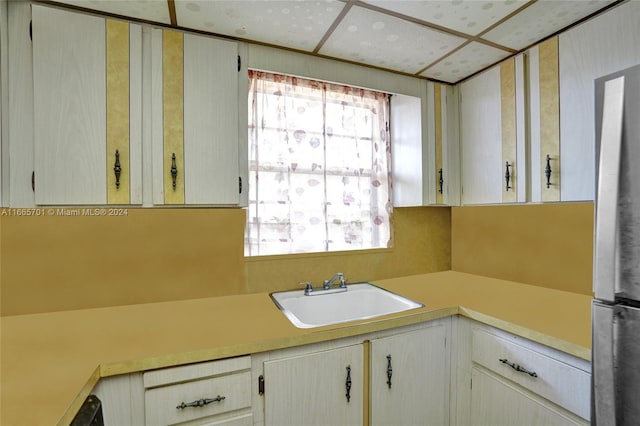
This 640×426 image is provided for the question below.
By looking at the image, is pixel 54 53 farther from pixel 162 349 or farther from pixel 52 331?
pixel 162 349

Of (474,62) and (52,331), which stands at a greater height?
(474,62)

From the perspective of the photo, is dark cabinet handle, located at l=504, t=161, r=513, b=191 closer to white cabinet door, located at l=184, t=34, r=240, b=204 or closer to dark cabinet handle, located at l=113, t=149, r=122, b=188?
white cabinet door, located at l=184, t=34, r=240, b=204

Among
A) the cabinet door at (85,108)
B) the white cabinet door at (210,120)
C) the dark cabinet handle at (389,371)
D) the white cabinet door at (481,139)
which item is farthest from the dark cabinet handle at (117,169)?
the white cabinet door at (481,139)

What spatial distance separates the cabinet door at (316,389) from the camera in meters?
1.09

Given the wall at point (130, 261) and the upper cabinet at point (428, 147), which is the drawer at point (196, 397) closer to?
the wall at point (130, 261)

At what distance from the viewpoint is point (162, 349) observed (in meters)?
0.99

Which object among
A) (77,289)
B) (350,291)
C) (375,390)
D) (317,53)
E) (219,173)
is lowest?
(375,390)

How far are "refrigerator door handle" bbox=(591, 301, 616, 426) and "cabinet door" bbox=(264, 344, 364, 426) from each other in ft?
2.28

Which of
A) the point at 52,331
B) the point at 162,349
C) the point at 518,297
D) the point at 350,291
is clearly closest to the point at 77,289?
the point at 52,331

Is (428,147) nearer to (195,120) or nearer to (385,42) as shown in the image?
(385,42)

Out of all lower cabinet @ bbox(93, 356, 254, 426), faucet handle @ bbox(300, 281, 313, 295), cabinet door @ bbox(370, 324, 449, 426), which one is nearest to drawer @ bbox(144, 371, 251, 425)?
lower cabinet @ bbox(93, 356, 254, 426)

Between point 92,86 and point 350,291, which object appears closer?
point 92,86

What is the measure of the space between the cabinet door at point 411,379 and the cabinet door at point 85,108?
1.24 metres

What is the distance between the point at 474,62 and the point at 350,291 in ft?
4.81
